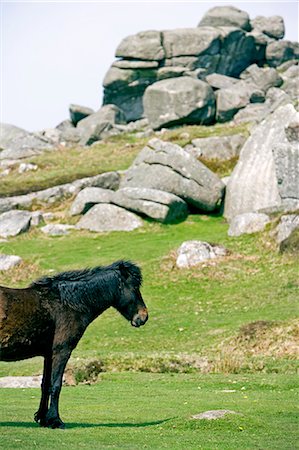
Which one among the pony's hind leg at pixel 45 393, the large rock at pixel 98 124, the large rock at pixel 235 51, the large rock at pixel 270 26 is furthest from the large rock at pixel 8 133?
the pony's hind leg at pixel 45 393

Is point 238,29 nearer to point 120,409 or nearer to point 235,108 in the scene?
point 235,108

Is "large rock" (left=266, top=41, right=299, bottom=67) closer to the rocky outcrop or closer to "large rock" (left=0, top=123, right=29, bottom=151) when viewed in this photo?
"large rock" (left=0, top=123, right=29, bottom=151)

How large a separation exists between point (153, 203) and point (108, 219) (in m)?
2.77

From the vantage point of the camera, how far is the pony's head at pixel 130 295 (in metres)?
17.1

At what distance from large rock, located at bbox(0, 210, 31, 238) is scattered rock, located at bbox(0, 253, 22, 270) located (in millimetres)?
7155

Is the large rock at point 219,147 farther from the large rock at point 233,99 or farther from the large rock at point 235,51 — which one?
the large rock at point 235,51

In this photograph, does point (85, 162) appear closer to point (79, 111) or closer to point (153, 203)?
point (153, 203)

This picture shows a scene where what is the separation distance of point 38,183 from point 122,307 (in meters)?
49.7

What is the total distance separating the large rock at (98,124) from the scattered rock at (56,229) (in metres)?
38.6

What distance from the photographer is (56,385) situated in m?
16.1

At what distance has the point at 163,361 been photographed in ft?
93.2

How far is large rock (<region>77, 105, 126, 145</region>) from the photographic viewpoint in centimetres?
9156

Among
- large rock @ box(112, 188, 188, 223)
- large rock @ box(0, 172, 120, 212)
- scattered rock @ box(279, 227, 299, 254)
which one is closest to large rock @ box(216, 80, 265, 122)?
large rock @ box(0, 172, 120, 212)

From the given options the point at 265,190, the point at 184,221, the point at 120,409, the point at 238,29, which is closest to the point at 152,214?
the point at 184,221
